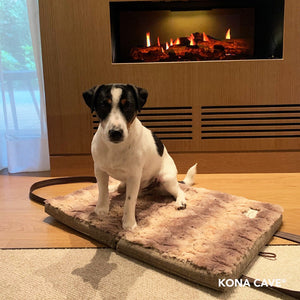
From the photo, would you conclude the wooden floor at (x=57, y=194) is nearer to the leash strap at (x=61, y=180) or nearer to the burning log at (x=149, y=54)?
the leash strap at (x=61, y=180)

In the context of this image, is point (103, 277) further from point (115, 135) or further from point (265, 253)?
point (265, 253)

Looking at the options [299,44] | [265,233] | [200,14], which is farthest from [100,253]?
[200,14]

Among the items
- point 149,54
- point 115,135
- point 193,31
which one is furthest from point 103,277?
point 193,31

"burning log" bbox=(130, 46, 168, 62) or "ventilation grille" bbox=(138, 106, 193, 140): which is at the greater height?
"burning log" bbox=(130, 46, 168, 62)

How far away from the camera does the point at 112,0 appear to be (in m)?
2.20

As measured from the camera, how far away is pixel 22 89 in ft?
7.96

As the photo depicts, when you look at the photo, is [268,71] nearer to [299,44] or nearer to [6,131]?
[299,44]

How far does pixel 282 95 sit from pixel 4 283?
1.96m

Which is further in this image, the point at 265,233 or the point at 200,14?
the point at 200,14

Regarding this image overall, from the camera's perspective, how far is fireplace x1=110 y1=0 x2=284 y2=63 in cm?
256

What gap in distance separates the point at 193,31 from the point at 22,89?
4.75 ft

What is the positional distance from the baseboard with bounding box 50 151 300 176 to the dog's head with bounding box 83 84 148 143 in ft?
3.66

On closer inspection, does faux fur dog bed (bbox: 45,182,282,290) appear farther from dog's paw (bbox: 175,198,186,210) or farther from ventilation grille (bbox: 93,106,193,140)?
ventilation grille (bbox: 93,106,193,140)

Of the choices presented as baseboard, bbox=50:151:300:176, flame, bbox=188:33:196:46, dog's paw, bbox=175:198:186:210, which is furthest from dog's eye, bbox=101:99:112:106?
flame, bbox=188:33:196:46
